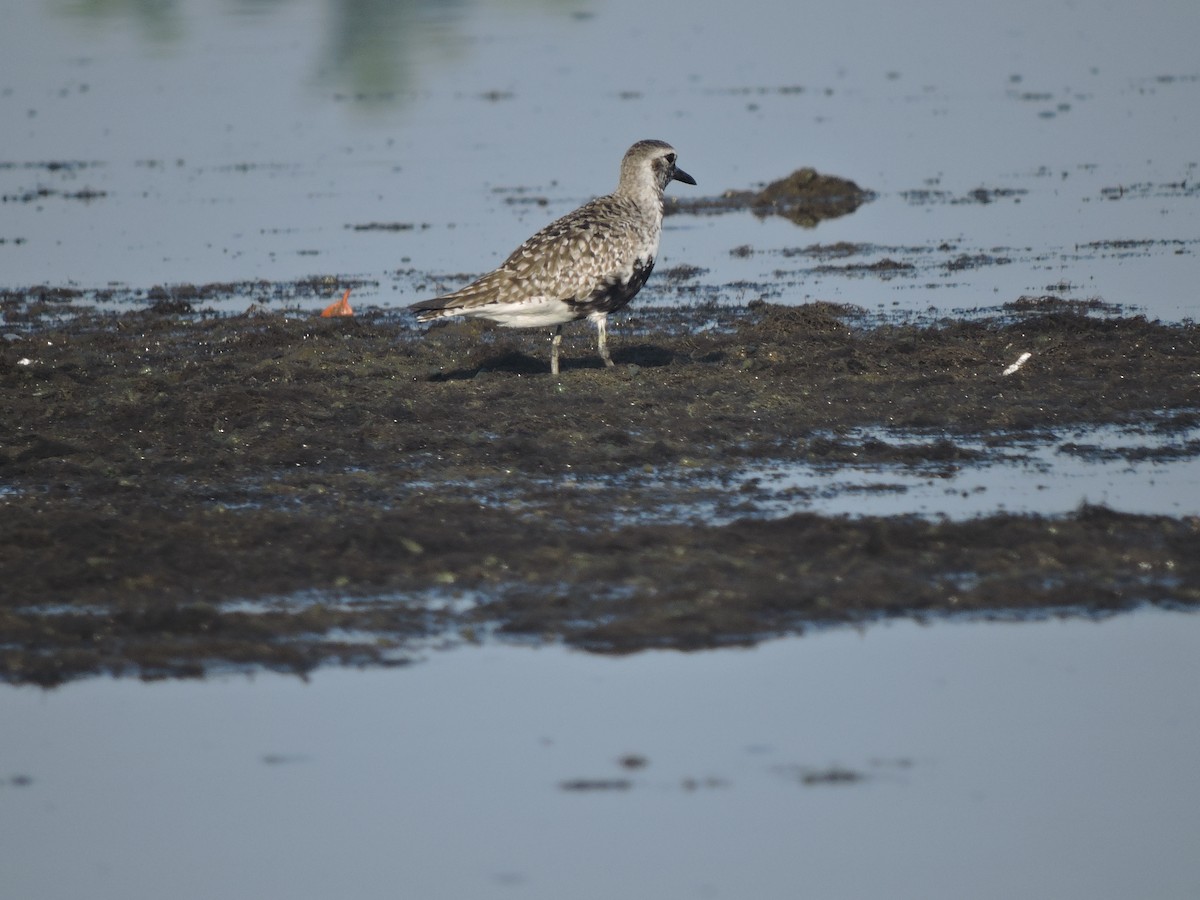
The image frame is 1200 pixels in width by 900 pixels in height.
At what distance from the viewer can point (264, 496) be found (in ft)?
32.1

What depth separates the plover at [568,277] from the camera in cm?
1252

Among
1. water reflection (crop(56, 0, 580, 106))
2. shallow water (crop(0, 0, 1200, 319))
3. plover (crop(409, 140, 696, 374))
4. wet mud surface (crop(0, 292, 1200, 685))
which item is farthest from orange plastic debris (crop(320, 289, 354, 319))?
water reflection (crop(56, 0, 580, 106))

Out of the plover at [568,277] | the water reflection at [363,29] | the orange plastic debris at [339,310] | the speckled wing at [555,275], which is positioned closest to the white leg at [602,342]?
the plover at [568,277]

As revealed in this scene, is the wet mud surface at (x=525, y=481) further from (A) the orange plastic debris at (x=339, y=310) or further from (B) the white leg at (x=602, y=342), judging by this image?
(A) the orange plastic debris at (x=339, y=310)

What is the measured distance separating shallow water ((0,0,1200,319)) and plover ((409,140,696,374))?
3.66 m

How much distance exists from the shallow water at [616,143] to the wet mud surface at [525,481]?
2.76 meters

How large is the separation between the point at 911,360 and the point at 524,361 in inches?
109

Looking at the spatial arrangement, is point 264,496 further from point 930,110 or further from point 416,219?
point 930,110

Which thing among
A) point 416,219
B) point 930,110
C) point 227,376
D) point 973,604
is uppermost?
point 930,110

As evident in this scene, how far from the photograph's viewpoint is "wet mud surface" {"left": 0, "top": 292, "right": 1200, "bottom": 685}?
25.5 feet

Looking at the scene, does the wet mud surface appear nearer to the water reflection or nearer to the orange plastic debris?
the orange plastic debris

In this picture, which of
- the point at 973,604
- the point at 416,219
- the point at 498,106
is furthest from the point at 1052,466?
the point at 498,106

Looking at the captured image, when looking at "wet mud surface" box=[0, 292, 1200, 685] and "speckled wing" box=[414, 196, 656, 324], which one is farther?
"speckled wing" box=[414, 196, 656, 324]

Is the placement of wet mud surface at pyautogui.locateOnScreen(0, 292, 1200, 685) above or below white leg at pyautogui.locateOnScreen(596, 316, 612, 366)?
below
